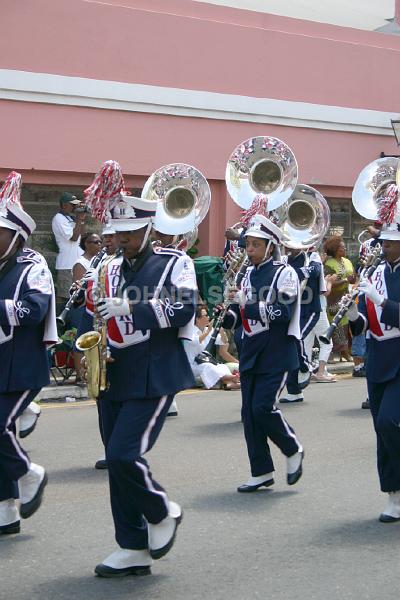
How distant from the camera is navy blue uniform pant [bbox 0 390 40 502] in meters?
6.36

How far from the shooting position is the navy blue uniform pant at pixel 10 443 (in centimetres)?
636

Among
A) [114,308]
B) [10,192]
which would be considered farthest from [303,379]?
[114,308]

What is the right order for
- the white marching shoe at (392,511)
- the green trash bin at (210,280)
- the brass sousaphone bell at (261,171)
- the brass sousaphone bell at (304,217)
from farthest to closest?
1. the green trash bin at (210,280)
2. the brass sousaphone bell at (261,171)
3. the brass sousaphone bell at (304,217)
4. the white marching shoe at (392,511)

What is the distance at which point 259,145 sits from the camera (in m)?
14.2

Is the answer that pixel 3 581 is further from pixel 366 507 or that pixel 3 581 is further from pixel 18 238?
pixel 366 507

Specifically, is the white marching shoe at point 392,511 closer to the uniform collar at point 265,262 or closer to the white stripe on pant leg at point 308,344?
the uniform collar at point 265,262

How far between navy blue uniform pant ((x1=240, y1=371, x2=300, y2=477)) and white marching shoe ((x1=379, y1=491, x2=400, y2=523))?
42.3 inches

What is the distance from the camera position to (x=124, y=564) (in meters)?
5.86

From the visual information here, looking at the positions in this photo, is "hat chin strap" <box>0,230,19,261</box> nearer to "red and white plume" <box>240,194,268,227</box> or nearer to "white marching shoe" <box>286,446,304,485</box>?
"white marching shoe" <box>286,446,304,485</box>

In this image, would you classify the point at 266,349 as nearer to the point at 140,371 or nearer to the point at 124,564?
→ the point at 140,371

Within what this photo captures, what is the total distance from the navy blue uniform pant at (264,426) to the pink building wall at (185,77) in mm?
7468

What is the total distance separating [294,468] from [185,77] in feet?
31.0

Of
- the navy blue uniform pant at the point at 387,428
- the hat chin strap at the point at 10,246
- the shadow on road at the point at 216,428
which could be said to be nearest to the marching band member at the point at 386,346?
the navy blue uniform pant at the point at 387,428

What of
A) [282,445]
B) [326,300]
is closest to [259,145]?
[326,300]
